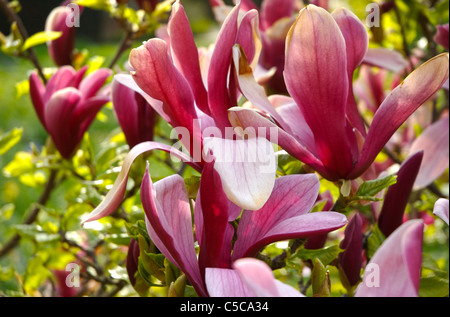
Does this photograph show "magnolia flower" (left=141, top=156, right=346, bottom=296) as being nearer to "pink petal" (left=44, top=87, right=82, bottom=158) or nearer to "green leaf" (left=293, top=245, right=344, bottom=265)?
"green leaf" (left=293, top=245, right=344, bottom=265)

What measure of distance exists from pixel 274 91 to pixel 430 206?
1.17ft

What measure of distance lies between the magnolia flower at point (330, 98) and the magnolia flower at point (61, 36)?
648mm

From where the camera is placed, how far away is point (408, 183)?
0.67 metres

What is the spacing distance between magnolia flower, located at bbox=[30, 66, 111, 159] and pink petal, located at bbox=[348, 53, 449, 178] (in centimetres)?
48

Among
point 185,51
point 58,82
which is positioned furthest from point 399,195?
point 58,82

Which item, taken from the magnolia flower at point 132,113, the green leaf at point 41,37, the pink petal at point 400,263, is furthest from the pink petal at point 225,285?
the green leaf at point 41,37

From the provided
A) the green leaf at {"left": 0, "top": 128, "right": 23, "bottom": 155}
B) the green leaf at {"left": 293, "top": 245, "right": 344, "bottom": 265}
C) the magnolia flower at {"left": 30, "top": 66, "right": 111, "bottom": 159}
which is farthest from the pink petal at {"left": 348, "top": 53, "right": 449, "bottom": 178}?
the green leaf at {"left": 0, "top": 128, "right": 23, "bottom": 155}

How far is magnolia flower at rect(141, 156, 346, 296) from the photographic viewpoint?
539mm

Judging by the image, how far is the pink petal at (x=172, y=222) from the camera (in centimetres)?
54

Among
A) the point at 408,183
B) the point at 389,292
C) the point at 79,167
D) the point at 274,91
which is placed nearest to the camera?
the point at 389,292

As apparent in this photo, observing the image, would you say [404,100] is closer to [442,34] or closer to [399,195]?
[399,195]

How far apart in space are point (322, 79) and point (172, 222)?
21 centimetres
